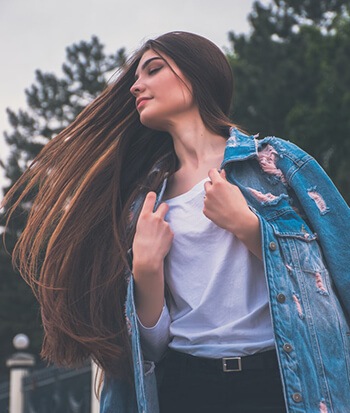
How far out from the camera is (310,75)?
23.6 meters

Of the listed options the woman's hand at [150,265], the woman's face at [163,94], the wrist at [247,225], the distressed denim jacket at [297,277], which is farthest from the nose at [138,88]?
the wrist at [247,225]

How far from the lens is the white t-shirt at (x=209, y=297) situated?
8.48 ft

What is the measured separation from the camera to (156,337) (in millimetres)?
2703

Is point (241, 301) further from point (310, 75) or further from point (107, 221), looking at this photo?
point (310, 75)

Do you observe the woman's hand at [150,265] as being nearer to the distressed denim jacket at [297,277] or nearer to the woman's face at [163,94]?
the distressed denim jacket at [297,277]

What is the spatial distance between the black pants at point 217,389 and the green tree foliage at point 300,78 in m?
18.2

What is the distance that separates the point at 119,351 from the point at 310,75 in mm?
21512

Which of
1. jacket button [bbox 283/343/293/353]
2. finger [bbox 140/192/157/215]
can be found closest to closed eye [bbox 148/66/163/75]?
finger [bbox 140/192/157/215]

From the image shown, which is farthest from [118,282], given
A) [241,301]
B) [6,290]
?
[6,290]

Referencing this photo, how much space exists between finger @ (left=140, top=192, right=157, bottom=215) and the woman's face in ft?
0.94

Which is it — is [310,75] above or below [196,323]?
above

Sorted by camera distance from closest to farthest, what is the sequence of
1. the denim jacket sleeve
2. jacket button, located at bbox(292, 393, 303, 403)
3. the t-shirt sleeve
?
jacket button, located at bbox(292, 393, 303, 403), the denim jacket sleeve, the t-shirt sleeve

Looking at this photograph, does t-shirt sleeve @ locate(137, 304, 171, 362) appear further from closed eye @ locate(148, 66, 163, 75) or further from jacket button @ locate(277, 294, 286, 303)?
closed eye @ locate(148, 66, 163, 75)

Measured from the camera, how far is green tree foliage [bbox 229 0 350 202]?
22281 mm
